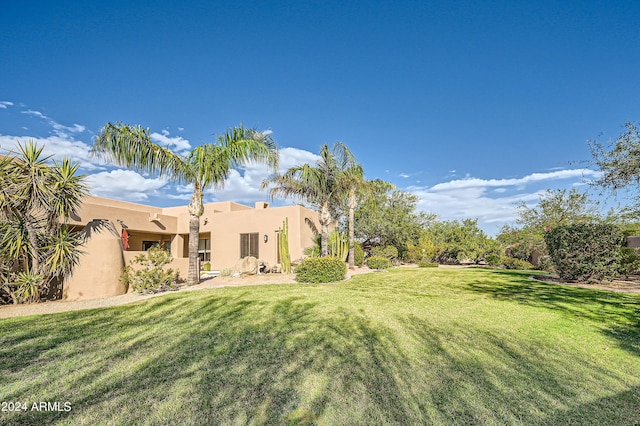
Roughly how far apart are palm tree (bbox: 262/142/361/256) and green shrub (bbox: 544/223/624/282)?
33.4ft

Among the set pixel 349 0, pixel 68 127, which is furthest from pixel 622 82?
pixel 68 127

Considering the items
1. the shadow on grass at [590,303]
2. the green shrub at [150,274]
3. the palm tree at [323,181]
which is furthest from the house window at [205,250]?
the shadow on grass at [590,303]

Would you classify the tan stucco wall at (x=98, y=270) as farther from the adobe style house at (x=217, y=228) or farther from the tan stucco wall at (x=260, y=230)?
the tan stucco wall at (x=260, y=230)

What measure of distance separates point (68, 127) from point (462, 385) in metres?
19.2

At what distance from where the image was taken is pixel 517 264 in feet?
65.0

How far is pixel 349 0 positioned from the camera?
1134cm

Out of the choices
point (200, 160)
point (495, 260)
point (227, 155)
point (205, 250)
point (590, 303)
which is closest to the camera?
point (590, 303)

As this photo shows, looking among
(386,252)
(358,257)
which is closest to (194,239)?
(358,257)

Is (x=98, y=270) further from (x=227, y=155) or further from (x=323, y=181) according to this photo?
(x=323, y=181)

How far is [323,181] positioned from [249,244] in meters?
6.73

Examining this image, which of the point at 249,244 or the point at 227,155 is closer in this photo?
the point at 227,155

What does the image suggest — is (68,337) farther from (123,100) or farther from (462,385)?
(123,100)

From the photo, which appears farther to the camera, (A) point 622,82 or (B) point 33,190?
(A) point 622,82

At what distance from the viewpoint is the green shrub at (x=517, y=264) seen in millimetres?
19359
